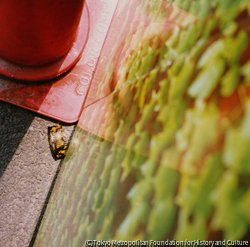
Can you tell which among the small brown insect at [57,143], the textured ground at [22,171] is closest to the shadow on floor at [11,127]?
the textured ground at [22,171]

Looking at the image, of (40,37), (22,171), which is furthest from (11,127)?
(40,37)

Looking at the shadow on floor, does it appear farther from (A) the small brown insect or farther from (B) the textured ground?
(A) the small brown insect

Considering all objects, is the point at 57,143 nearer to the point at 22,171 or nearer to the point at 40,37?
the point at 22,171

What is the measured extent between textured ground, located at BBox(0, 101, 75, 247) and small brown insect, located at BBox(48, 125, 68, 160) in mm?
29

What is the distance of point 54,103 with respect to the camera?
104 centimetres

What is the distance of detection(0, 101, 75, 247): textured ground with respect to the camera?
95 centimetres

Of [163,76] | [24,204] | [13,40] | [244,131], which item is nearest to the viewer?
[244,131]

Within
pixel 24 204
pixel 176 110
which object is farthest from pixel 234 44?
pixel 24 204

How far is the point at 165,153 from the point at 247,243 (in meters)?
0.11

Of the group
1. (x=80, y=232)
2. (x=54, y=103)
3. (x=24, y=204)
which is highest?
(x=80, y=232)

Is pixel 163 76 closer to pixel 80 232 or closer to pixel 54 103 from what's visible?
pixel 80 232

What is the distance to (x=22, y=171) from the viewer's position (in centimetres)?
100

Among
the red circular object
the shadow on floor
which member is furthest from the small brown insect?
the red circular object

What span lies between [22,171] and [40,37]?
649 millimetres
